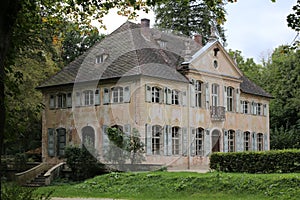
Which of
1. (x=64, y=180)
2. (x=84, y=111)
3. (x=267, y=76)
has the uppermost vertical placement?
(x=267, y=76)

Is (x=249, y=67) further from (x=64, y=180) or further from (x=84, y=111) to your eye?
(x=64, y=180)

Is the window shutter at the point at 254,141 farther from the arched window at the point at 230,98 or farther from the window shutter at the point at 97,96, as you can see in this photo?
the window shutter at the point at 97,96

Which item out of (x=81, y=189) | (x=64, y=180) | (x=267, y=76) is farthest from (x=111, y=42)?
(x=267, y=76)

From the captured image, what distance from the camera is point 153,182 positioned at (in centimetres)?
2167

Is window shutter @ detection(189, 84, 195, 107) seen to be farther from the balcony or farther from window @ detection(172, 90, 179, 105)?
the balcony

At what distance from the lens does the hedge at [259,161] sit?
22281 mm

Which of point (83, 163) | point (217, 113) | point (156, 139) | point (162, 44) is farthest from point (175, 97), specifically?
point (83, 163)

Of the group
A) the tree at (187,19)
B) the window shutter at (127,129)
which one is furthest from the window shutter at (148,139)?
the tree at (187,19)

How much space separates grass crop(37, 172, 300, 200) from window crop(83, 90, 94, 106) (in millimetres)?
8121

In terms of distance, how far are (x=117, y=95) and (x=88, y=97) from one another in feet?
7.50

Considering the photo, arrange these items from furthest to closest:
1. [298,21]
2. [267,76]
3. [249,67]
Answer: [249,67]
[267,76]
[298,21]

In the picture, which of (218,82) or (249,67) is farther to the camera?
(249,67)

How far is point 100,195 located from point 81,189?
2.31 m

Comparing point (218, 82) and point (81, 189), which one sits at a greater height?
point (218, 82)
